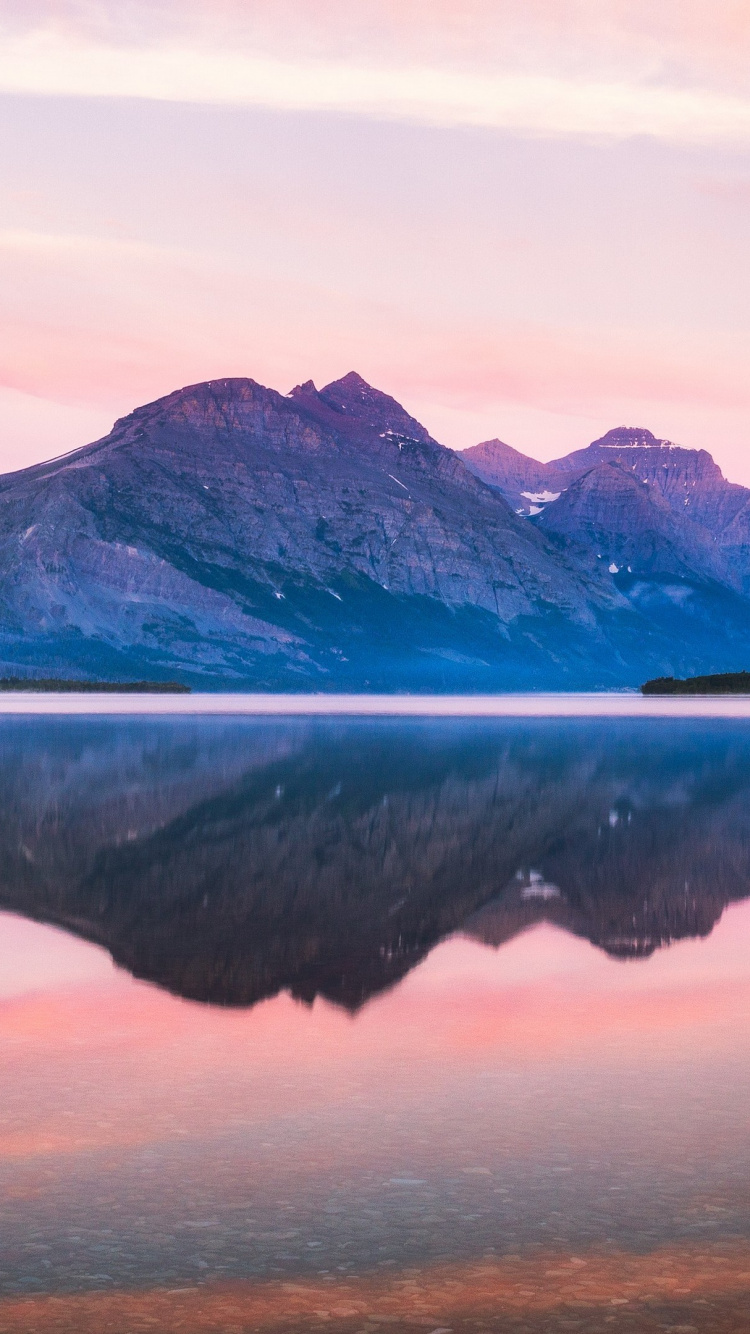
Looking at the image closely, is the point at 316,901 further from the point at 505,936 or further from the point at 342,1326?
the point at 342,1326

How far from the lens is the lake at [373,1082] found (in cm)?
1145

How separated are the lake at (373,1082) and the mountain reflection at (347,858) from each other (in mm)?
161

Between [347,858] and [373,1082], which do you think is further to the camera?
[347,858]

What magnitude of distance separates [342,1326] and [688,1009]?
1206cm

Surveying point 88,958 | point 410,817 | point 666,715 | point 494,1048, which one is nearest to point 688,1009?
point 494,1048

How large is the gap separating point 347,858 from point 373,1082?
2198 centimetres

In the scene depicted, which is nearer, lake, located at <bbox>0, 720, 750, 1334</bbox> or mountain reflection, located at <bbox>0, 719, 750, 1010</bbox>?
lake, located at <bbox>0, 720, 750, 1334</bbox>

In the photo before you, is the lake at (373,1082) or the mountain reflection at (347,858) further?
the mountain reflection at (347,858)

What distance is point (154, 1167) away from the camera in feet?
45.6

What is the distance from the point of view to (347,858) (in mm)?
39062

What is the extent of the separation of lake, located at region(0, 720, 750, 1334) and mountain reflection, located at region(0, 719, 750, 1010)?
0.16 meters

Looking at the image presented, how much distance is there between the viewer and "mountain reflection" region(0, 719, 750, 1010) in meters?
26.4

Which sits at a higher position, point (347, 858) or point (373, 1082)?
point (373, 1082)

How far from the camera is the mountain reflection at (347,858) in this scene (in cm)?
2641
